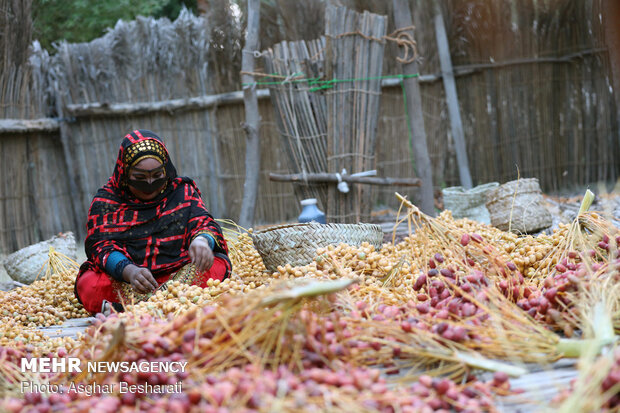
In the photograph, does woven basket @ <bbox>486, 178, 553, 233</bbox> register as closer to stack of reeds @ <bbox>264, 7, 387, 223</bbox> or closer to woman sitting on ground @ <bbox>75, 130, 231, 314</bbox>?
stack of reeds @ <bbox>264, 7, 387, 223</bbox>

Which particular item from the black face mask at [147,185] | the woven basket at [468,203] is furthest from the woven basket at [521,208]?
the black face mask at [147,185]

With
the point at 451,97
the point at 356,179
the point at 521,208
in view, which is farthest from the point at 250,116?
the point at 451,97

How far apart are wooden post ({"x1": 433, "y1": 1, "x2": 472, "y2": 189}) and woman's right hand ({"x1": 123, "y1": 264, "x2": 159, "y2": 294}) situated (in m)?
4.78

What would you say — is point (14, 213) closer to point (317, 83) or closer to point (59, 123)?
point (59, 123)

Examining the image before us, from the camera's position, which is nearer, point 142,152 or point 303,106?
point 142,152

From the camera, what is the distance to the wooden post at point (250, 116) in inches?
203

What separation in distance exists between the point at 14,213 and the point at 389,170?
429 cm

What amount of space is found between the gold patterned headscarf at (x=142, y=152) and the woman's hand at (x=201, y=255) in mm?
597

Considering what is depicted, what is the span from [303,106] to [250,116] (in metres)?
0.57

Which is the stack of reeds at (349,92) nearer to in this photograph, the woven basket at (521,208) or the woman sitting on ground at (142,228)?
the woven basket at (521,208)

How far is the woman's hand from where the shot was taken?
294 centimetres

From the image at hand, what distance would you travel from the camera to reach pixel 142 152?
3209 mm

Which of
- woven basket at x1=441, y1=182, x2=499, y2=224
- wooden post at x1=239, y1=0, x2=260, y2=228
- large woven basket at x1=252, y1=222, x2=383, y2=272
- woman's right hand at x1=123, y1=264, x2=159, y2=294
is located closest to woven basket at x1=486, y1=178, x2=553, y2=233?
woven basket at x1=441, y1=182, x2=499, y2=224

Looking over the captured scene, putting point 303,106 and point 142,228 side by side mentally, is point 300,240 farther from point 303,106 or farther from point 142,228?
point 303,106
